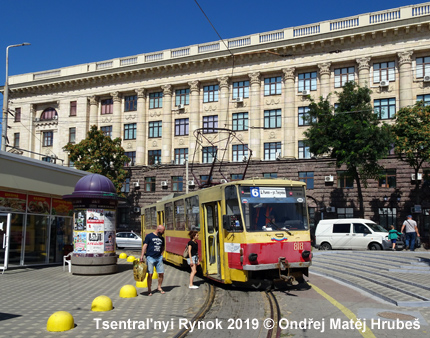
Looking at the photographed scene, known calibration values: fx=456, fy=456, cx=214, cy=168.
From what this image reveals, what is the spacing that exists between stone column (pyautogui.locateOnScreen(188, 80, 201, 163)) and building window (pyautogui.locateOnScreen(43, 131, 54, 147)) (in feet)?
56.8

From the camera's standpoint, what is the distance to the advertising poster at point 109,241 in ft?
53.1

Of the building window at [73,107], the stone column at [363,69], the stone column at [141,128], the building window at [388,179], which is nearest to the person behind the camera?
the building window at [388,179]

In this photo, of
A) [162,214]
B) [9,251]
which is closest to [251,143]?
[162,214]

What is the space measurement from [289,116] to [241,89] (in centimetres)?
582

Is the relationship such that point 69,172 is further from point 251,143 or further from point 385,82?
point 385,82

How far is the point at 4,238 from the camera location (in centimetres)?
1709

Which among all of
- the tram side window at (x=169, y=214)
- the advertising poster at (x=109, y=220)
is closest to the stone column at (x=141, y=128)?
the tram side window at (x=169, y=214)

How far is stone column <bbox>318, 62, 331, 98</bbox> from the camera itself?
130 feet

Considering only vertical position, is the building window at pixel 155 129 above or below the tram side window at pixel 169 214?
above

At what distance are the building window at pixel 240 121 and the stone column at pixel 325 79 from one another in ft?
24.3

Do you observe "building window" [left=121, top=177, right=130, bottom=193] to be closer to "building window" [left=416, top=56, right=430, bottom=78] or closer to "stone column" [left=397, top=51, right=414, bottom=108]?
"stone column" [left=397, top=51, right=414, bottom=108]

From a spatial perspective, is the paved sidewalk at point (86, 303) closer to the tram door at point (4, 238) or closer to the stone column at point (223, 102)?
the tram door at point (4, 238)

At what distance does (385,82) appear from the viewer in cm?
3744

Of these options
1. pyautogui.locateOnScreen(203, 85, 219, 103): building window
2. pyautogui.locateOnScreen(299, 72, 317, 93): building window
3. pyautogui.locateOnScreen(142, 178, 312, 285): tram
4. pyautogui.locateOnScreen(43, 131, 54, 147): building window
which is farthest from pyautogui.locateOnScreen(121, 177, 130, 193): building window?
pyautogui.locateOnScreen(142, 178, 312, 285): tram
